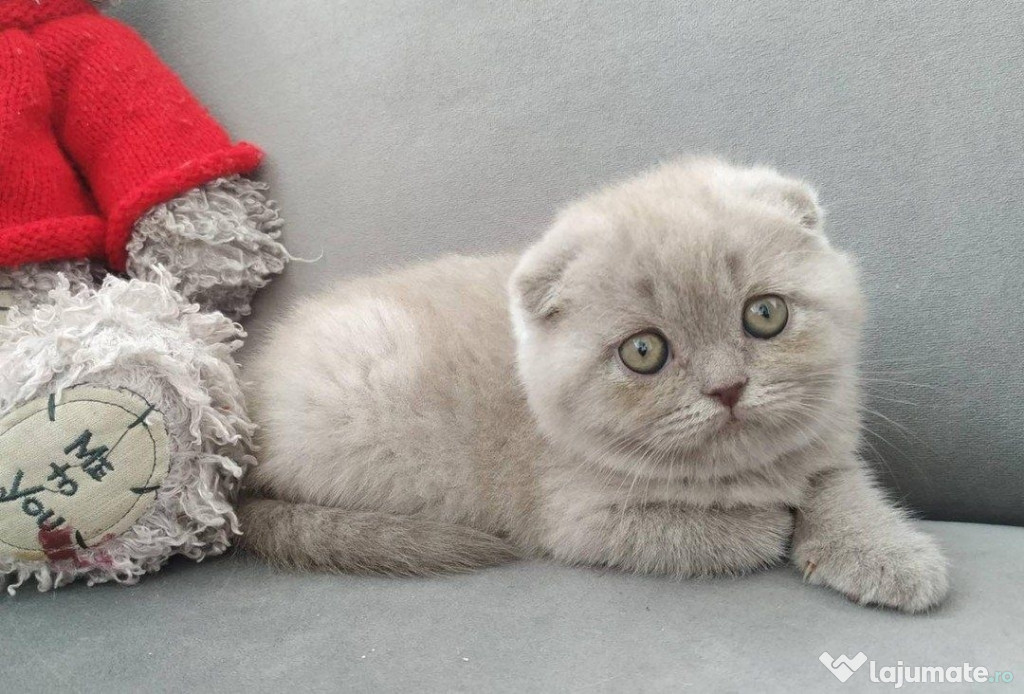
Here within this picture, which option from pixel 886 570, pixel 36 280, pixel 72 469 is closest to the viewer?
pixel 886 570

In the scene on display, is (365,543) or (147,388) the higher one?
(147,388)

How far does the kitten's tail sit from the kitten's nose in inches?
16.2

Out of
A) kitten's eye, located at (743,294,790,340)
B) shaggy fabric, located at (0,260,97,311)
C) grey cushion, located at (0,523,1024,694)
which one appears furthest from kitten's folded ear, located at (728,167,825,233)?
shaggy fabric, located at (0,260,97,311)

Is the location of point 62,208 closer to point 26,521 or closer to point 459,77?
point 26,521

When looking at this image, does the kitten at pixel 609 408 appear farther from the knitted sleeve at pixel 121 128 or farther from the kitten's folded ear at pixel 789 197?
the knitted sleeve at pixel 121 128

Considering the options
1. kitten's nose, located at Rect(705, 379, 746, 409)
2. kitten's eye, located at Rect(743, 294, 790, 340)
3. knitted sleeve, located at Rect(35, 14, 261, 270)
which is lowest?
kitten's nose, located at Rect(705, 379, 746, 409)

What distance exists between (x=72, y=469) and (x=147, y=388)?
14 cm

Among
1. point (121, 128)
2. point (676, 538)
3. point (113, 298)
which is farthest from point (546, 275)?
point (121, 128)

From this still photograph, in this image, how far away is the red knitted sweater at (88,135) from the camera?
52.1 inches

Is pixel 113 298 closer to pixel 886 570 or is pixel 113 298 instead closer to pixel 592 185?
pixel 592 185

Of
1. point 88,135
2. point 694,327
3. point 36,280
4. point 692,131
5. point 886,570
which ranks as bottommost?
point 886,570

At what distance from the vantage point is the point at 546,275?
105 centimetres

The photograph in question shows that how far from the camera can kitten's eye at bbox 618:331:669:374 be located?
0.98 meters

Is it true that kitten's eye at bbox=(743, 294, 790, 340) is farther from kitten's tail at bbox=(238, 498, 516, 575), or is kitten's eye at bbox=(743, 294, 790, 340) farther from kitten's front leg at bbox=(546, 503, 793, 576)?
kitten's tail at bbox=(238, 498, 516, 575)
